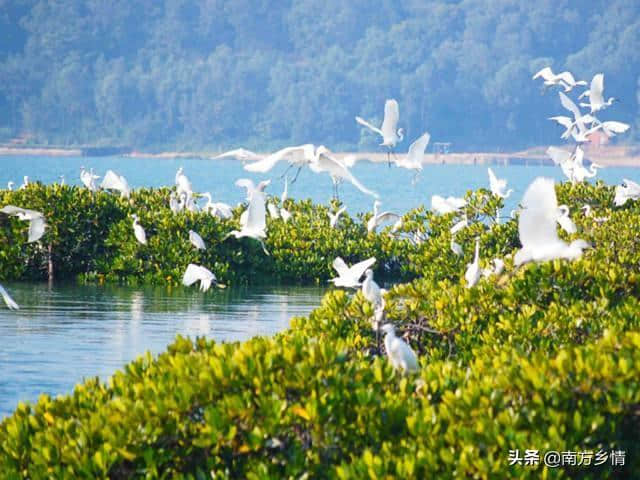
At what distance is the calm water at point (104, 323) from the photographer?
30.9 ft

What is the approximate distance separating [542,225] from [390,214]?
9873 mm

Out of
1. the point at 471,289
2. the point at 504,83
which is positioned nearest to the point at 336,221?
the point at 471,289

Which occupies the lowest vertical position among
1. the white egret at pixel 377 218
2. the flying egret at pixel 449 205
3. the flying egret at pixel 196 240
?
the flying egret at pixel 196 240

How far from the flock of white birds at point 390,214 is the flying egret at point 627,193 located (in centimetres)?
1

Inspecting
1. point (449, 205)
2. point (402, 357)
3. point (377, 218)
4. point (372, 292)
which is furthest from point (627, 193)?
point (402, 357)

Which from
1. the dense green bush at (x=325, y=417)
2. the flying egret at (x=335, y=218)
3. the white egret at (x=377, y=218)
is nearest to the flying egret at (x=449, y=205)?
the white egret at (x=377, y=218)

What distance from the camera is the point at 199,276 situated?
13773mm

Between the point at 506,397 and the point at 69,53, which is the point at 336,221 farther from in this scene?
the point at 69,53

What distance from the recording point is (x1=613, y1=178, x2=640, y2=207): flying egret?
1513 cm

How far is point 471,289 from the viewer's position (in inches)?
311

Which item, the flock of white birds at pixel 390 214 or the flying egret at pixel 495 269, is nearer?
the flock of white birds at pixel 390 214

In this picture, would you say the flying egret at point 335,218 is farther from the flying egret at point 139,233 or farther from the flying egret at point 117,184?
the flying egret at point 139,233

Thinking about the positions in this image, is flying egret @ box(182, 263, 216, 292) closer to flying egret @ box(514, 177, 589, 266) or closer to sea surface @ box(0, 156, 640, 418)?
sea surface @ box(0, 156, 640, 418)

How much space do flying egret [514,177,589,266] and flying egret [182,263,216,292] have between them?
7435 millimetres
